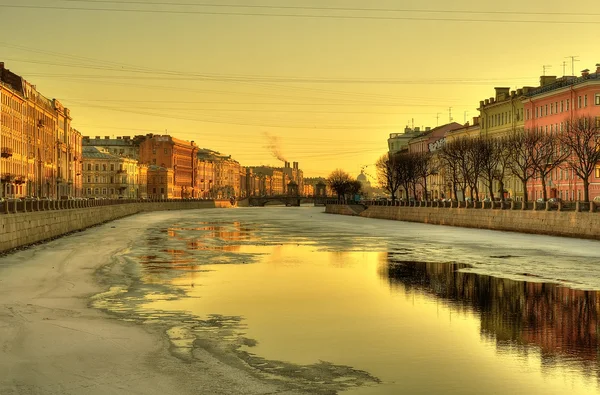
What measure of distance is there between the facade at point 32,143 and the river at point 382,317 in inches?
2736

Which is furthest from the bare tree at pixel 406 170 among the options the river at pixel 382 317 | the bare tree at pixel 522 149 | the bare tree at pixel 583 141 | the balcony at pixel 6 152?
the river at pixel 382 317

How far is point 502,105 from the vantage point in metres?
124

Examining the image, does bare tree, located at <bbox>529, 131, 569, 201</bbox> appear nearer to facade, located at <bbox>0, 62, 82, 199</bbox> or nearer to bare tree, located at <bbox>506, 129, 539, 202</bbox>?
bare tree, located at <bbox>506, 129, 539, 202</bbox>

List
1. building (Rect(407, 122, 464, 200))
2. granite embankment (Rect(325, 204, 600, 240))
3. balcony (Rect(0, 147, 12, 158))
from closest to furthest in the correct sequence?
granite embankment (Rect(325, 204, 600, 240)) < balcony (Rect(0, 147, 12, 158)) < building (Rect(407, 122, 464, 200))

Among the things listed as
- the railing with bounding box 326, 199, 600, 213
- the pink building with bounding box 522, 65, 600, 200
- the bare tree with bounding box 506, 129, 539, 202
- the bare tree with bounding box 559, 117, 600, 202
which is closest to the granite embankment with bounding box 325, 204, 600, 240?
the railing with bounding box 326, 199, 600, 213

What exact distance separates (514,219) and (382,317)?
47534 millimetres

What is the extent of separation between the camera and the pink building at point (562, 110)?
95125 millimetres

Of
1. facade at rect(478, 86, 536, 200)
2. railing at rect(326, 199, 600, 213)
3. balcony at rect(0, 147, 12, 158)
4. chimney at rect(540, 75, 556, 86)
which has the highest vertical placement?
chimney at rect(540, 75, 556, 86)

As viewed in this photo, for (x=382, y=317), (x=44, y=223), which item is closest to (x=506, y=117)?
(x=44, y=223)

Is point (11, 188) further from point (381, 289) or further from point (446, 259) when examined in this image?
point (381, 289)

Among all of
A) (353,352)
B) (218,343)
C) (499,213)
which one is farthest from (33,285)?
(499,213)

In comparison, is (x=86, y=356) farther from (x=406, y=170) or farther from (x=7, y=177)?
(x=406, y=170)

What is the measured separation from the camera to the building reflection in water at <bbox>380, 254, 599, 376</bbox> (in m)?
15.8

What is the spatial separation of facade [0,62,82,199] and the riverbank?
80.6 m
